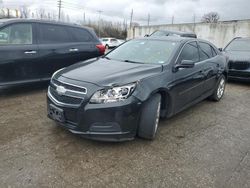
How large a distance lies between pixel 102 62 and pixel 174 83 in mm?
1216

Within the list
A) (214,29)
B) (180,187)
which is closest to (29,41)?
(180,187)

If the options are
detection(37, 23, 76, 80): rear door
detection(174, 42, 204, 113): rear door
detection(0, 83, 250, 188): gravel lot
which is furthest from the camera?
detection(37, 23, 76, 80): rear door

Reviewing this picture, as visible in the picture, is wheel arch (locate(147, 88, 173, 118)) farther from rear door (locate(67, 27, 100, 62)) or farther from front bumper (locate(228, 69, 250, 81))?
front bumper (locate(228, 69, 250, 81))

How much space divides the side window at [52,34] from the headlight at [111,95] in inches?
121

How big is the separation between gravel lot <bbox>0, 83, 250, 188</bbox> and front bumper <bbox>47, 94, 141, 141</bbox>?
26 cm

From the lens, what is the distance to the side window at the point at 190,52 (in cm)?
412

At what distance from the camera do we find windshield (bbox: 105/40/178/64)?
3953mm

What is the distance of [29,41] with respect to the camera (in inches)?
203

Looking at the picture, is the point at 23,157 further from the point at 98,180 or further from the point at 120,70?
the point at 120,70

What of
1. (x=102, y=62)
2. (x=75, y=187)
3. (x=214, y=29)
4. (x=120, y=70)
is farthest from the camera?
(x=214, y=29)

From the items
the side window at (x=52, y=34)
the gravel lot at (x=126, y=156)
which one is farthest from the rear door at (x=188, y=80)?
the side window at (x=52, y=34)

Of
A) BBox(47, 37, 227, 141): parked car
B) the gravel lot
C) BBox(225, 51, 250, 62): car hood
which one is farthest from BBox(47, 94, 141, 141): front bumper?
BBox(225, 51, 250, 62): car hood

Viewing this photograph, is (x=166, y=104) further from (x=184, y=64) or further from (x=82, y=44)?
(x=82, y=44)

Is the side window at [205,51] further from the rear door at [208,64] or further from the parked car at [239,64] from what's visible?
the parked car at [239,64]
